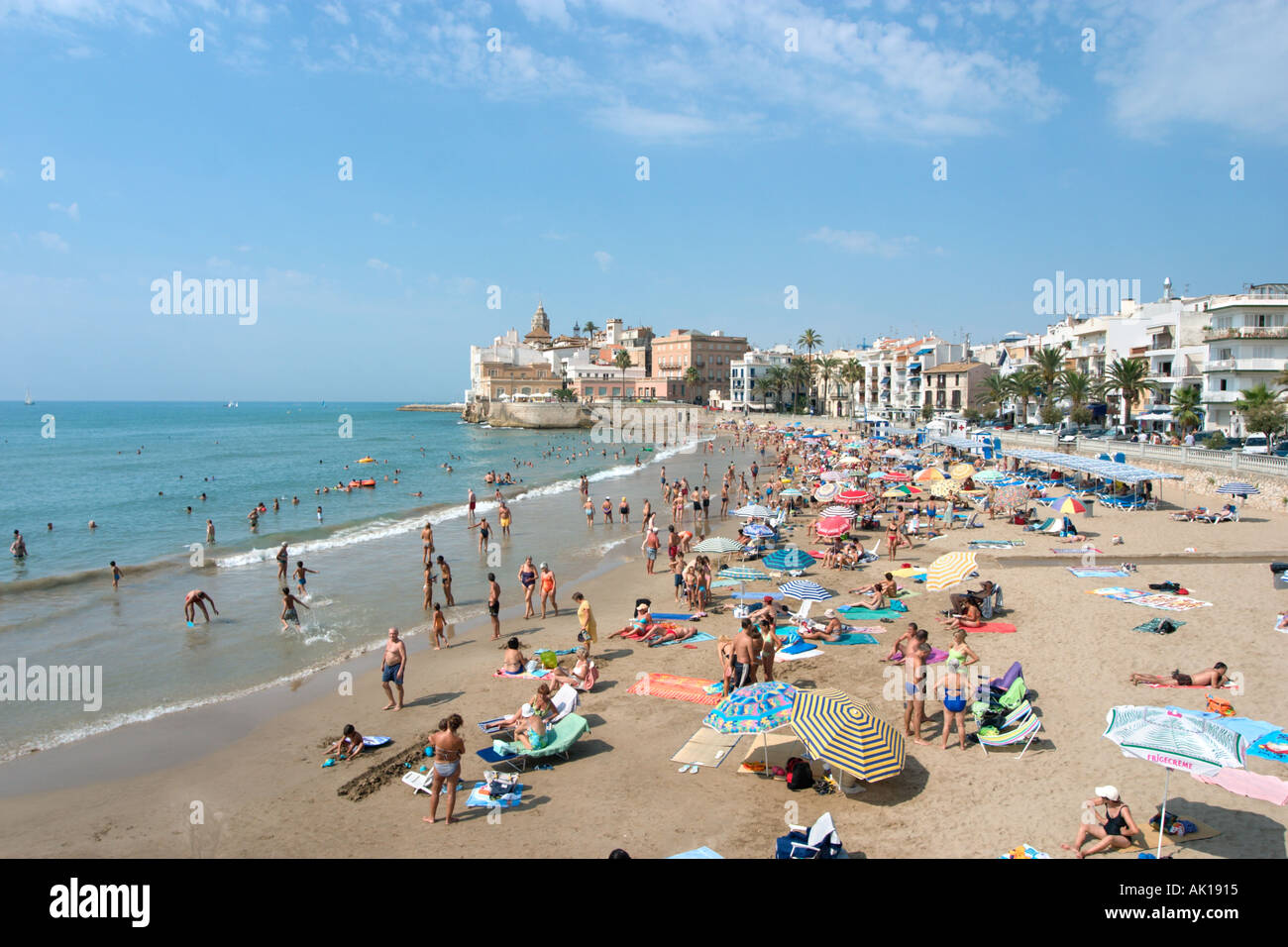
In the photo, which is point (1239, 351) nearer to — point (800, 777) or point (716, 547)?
point (716, 547)

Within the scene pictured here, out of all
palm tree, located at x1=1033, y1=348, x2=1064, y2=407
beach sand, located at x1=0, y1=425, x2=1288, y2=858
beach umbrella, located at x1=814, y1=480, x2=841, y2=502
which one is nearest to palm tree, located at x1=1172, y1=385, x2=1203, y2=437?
palm tree, located at x1=1033, y1=348, x2=1064, y2=407

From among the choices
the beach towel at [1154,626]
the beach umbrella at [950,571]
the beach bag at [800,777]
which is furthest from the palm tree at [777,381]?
the beach bag at [800,777]

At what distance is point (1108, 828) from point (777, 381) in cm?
10492

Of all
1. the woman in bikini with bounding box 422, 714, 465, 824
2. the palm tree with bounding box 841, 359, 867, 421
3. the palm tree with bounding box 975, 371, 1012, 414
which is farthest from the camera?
the palm tree with bounding box 841, 359, 867, 421

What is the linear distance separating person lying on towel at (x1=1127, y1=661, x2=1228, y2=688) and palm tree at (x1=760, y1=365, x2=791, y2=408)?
329 ft

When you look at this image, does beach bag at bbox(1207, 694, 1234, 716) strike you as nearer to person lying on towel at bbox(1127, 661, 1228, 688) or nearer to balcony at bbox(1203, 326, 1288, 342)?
person lying on towel at bbox(1127, 661, 1228, 688)

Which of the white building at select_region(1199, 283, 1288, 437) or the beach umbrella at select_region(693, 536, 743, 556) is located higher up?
the white building at select_region(1199, 283, 1288, 437)

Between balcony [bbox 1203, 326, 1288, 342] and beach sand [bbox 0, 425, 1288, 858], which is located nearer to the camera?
beach sand [bbox 0, 425, 1288, 858]

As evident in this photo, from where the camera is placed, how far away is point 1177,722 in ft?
21.6

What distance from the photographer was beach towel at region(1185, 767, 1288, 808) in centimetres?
675

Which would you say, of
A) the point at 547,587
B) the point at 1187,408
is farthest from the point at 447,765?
the point at 1187,408

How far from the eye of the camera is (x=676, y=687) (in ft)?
37.2
